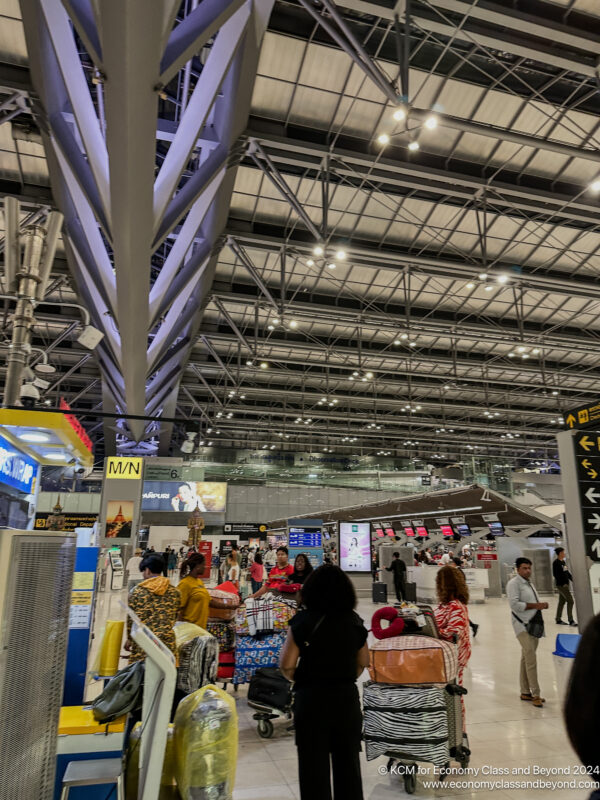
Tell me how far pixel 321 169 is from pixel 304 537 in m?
10.3

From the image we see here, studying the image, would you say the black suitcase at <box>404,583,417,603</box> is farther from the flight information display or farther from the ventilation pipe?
the ventilation pipe

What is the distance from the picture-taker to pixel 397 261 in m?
14.5

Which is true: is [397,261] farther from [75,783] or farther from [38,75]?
[75,783]

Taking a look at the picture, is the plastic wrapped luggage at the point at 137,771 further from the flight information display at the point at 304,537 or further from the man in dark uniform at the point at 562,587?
the flight information display at the point at 304,537

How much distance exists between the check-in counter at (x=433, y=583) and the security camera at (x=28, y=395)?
1539 cm

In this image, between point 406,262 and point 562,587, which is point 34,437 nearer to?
point 406,262

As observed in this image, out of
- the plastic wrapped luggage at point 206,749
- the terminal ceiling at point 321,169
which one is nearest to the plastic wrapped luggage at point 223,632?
the plastic wrapped luggage at point 206,749

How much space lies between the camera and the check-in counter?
18609 millimetres

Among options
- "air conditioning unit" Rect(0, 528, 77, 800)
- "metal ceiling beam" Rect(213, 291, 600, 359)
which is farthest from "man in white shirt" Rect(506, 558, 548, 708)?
"metal ceiling beam" Rect(213, 291, 600, 359)

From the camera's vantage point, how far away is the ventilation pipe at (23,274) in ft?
19.8

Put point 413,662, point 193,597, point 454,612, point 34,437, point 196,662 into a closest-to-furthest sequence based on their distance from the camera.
Answer: point 413,662, point 196,662, point 454,612, point 193,597, point 34,437

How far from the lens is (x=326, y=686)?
279 centimetres

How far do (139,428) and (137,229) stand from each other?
18898 millimetres

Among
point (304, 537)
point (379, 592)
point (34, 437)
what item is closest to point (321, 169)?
point (34, 437)
